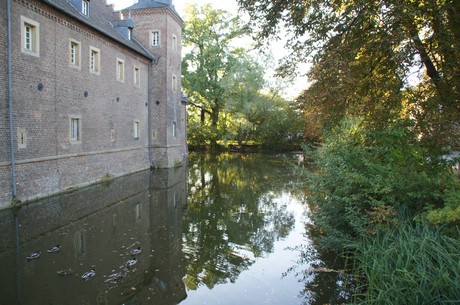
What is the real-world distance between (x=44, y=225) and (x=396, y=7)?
9.27 metres

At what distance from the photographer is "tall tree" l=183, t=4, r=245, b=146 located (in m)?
37.5

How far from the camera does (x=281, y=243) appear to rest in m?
8.75

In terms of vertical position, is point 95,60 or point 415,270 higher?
point 95,60

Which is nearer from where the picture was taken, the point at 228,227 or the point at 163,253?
the point at 163,253

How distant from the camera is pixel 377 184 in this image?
5.98 metres

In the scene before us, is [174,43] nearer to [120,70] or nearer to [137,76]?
[137,76]

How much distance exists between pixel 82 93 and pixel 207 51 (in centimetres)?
2328

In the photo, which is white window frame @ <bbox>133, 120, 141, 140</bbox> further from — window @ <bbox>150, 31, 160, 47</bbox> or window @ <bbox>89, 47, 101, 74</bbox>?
window @ <bbox>150, 31, 160, 47</bbox>

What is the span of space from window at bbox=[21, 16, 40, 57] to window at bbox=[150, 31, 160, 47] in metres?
11.0

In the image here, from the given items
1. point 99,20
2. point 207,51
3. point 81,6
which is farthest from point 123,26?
point 207,51

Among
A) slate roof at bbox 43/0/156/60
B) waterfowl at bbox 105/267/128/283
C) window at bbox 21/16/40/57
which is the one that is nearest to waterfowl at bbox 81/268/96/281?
waterfowl at bbox 105/267/128/283

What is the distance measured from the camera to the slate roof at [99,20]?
1416 cm

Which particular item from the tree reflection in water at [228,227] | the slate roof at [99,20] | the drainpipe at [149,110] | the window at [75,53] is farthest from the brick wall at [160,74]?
the window at [75,53]

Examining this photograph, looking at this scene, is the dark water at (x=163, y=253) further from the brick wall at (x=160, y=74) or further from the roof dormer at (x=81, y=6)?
the brick wall at (x=160, y=74)
